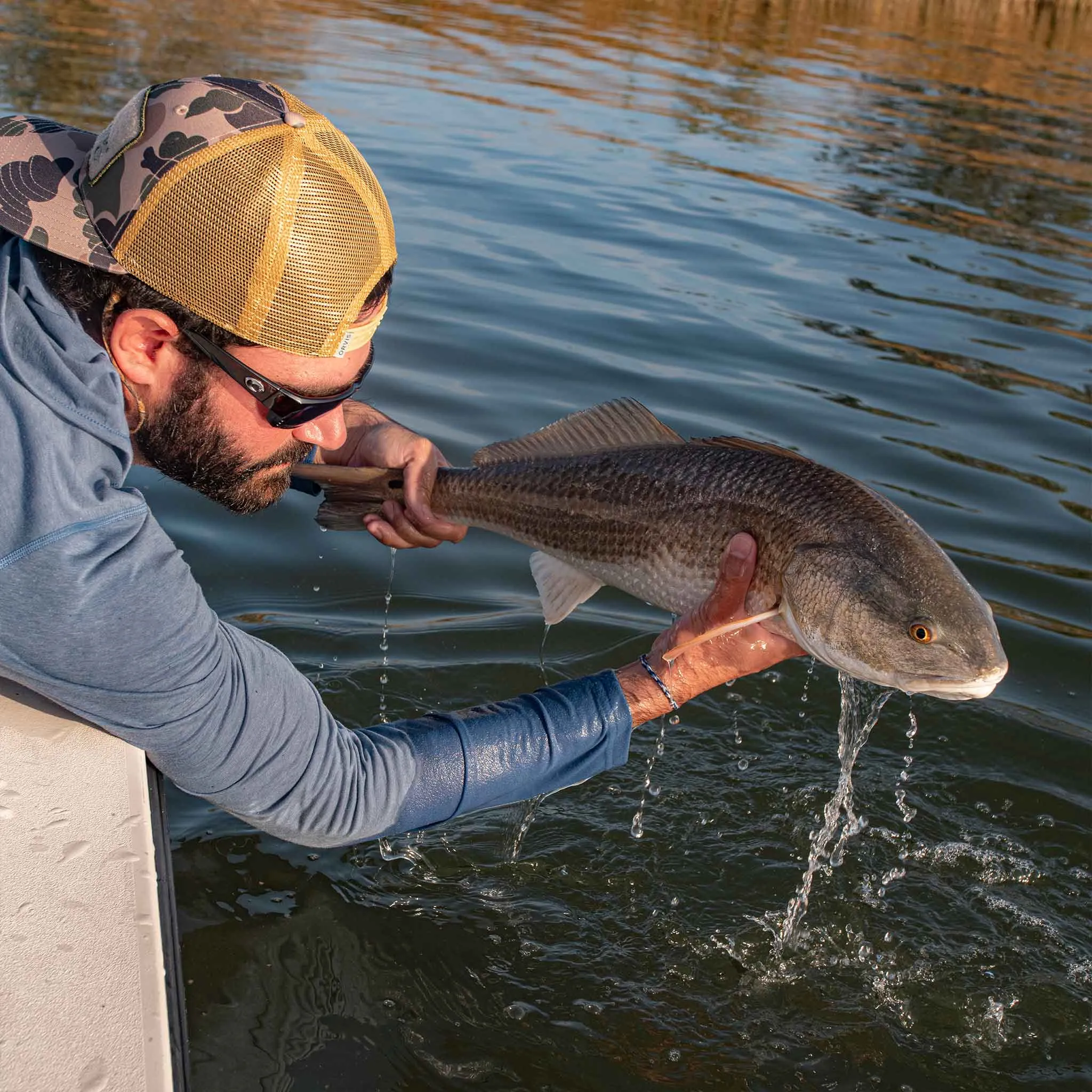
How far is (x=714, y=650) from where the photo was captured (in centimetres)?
325

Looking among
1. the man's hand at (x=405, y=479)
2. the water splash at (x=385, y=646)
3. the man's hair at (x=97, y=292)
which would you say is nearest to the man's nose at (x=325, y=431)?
the man's hair at (x=97, y=292)

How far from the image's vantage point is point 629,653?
208 inches

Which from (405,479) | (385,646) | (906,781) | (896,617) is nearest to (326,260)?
(405,479)

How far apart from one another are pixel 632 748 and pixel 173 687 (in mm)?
2447

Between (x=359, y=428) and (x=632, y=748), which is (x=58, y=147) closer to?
(x=359, y=428)

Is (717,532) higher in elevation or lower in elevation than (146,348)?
lower

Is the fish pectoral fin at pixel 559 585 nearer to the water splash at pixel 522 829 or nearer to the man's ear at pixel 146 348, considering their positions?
the water splash at pixel 522 829

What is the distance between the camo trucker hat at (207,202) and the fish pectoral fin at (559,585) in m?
1.26

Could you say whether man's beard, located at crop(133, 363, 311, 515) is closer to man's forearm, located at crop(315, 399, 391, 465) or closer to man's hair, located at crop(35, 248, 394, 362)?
Result: man's hair, located at crop(35, 248, 394, 362)

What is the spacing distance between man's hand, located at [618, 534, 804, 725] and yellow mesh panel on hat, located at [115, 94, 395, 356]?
1.15m

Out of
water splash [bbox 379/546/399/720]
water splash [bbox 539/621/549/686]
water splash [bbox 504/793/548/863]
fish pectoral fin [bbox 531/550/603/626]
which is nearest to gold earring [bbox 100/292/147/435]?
fish pectoral fin [bbox 531/550/603/626]

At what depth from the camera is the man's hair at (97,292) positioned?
8.48 feet

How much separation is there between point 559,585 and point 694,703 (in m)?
1.35

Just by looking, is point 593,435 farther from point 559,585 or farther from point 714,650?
point 714,650
